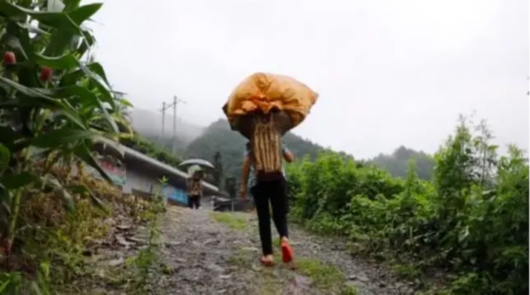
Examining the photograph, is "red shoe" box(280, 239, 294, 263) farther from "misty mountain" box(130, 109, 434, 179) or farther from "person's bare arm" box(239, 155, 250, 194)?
"misty mountain" box(130, 109, 434, 179)

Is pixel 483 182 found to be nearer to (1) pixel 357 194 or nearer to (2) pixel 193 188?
(1) pixel 357 194

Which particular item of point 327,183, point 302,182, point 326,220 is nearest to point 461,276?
point 326,220

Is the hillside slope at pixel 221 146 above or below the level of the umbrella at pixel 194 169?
above

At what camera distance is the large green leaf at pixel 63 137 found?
301 centimetres

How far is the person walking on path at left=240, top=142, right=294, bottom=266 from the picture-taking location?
16.6 feet

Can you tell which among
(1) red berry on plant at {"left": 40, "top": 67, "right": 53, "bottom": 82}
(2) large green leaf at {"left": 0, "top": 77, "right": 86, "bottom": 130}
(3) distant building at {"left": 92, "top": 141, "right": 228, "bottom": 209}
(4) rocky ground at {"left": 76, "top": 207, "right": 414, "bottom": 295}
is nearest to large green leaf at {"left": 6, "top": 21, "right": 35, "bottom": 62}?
(1) red berry on plant at {"left": 40, "top": 67, "right": 53, "bottom": 82}

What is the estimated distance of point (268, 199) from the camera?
203 inches

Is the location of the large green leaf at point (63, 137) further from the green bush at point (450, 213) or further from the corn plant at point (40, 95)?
the green bush at point (450, 213)

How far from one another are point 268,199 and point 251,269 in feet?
1.84

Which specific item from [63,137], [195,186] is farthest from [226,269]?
[195,186]

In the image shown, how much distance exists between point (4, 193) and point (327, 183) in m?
5.71

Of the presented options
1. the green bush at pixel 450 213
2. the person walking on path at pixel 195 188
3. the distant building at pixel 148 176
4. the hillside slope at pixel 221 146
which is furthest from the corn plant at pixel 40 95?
the hillside slope at pixel 221 146

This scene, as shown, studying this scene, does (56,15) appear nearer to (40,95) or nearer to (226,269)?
(40,95)

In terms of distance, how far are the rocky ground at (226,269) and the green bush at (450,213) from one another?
400 mm
